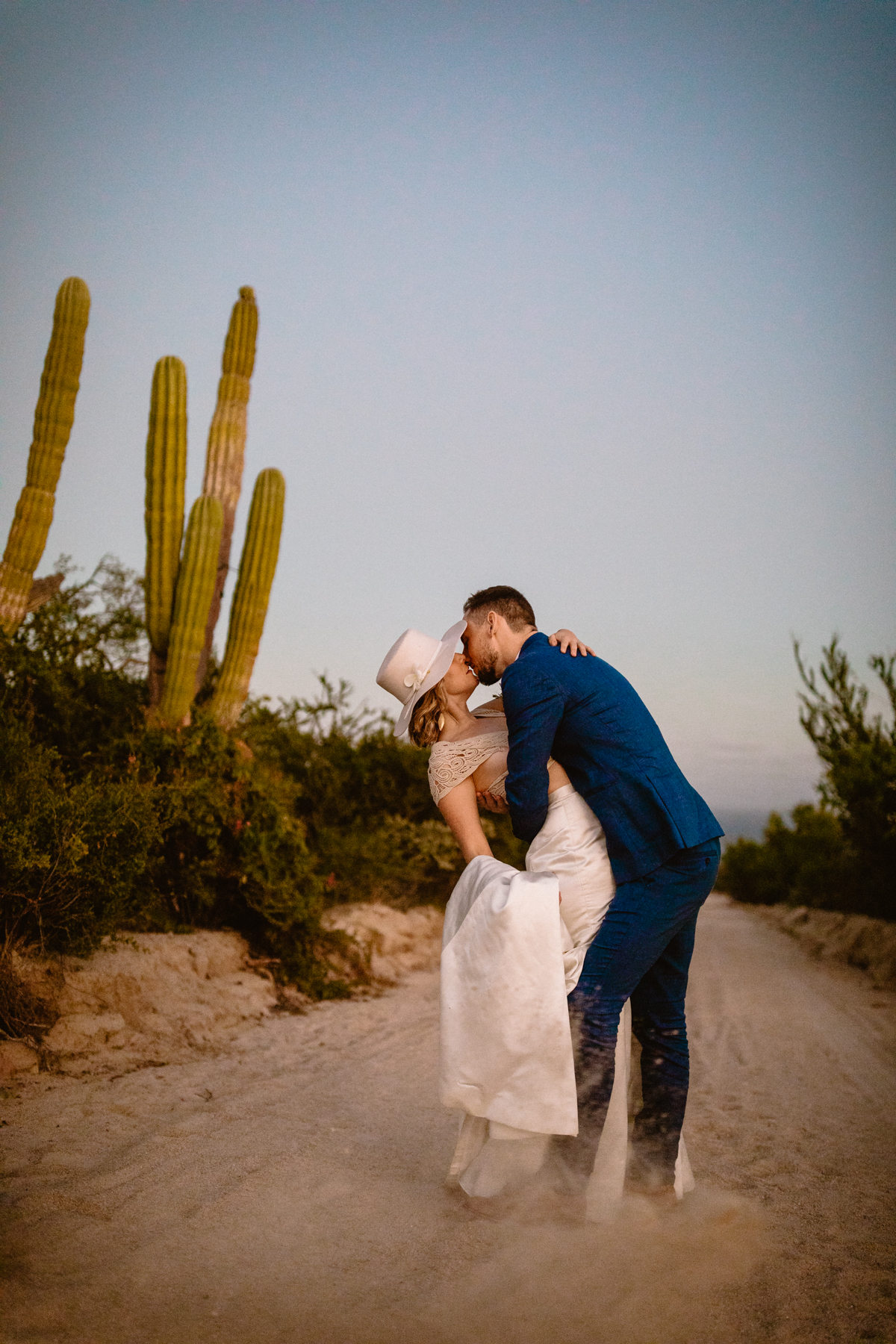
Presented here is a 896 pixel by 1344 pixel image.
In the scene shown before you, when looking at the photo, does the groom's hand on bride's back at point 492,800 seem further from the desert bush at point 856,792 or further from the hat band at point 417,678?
the desert bush at point 856,792

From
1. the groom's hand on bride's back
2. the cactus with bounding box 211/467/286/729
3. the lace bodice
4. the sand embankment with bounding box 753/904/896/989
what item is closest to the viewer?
the lace bodice

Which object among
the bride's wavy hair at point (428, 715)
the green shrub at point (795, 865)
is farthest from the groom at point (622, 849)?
the green shrub at point (795, 865)

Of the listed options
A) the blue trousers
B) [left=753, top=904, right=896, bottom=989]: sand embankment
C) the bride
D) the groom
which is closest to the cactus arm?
the bride

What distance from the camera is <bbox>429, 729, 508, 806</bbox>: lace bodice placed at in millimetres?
3068

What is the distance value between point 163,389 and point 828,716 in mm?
9335

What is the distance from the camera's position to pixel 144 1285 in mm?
2293

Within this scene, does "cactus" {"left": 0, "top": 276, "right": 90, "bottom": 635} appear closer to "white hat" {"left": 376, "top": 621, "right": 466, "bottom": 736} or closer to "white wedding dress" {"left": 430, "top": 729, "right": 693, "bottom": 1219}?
"white hat" {"left": 376, "top": 621, "right": 466, "bottom": 736}

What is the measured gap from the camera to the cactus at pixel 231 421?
9.09m

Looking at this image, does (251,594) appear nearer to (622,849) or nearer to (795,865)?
(622,849)

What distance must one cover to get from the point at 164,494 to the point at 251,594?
4.06ft

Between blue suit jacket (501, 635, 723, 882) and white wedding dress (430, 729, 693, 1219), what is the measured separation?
105mm

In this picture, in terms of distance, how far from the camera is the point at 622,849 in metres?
2.80

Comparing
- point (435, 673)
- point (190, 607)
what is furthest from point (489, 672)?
point (190, 607)

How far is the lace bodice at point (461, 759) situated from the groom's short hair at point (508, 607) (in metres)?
0.40
